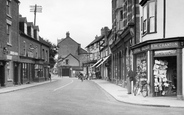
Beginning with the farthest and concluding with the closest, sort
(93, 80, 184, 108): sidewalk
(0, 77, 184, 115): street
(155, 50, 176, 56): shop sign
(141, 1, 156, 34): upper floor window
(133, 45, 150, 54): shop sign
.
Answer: (133, 45, 150, 54): shop sign, (141, 1, 156, 34): upper floor window, (155, 50, 176, 56): shop sign, (93, 80, 184, 108): sidewalk, (0, 77, 184, 115): street

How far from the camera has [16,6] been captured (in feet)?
103

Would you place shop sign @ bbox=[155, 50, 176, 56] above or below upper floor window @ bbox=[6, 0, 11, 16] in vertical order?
below

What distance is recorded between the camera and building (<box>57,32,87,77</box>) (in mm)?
86938

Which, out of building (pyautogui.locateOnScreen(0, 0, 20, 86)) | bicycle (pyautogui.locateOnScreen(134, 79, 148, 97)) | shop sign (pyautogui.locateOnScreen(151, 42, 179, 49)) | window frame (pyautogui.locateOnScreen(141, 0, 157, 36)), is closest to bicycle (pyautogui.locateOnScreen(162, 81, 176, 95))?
bicycle (pyautogui.locateOnScreen(134, 79, 148, 97))

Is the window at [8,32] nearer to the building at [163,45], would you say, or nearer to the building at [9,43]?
the building at [9,43]

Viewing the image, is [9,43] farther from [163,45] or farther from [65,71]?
[65,71]

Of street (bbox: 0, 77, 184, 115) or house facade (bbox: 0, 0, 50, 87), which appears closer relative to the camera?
street (bbox: 0, 77, 184, 115)

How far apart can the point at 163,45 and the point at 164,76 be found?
2.05m

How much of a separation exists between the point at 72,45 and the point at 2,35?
6664 centimetres

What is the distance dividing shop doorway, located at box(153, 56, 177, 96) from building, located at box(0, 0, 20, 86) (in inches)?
613

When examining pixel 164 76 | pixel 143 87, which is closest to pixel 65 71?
pixel 143 87

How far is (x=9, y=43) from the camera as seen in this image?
28.7 m

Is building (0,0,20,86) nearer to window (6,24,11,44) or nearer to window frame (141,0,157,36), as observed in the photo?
window (6,24,11,44)

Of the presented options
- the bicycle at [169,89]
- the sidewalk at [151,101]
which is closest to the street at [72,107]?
the sidewalk at [151,101]
